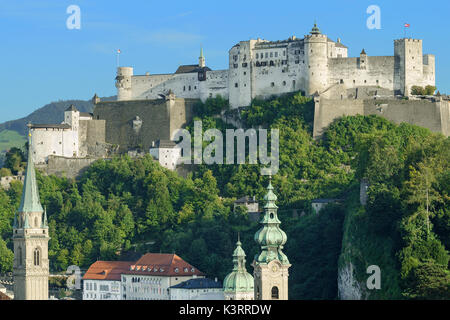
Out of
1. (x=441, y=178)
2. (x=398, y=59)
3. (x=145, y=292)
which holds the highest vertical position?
(x=398, y=59)

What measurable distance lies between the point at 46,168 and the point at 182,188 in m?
11.9

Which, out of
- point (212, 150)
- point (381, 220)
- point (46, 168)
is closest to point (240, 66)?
point (212, 150)

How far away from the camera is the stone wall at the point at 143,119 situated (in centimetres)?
11800

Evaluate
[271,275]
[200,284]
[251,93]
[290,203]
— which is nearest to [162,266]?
[200,284]

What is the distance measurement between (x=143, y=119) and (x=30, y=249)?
31178 mm

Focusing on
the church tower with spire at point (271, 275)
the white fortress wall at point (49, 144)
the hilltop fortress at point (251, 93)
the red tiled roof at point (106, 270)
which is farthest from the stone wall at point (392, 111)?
the church tower with spire at point (271, 275)

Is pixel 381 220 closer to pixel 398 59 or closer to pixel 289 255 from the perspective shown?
pixel 289 255

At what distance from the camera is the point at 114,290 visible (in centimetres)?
10219

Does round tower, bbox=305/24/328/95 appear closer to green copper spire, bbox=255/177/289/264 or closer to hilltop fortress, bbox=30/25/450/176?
hilltop fortress, bbox=30/25/450/176

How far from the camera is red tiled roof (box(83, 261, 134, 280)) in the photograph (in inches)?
4026

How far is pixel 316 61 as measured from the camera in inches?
4397

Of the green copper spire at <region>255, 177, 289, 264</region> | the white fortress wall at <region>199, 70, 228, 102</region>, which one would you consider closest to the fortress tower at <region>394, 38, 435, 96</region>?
the white fortress wall at <region>199, 70, 228, 102</region>

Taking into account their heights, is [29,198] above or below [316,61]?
below

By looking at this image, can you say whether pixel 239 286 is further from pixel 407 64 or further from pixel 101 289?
pixel 407 64
